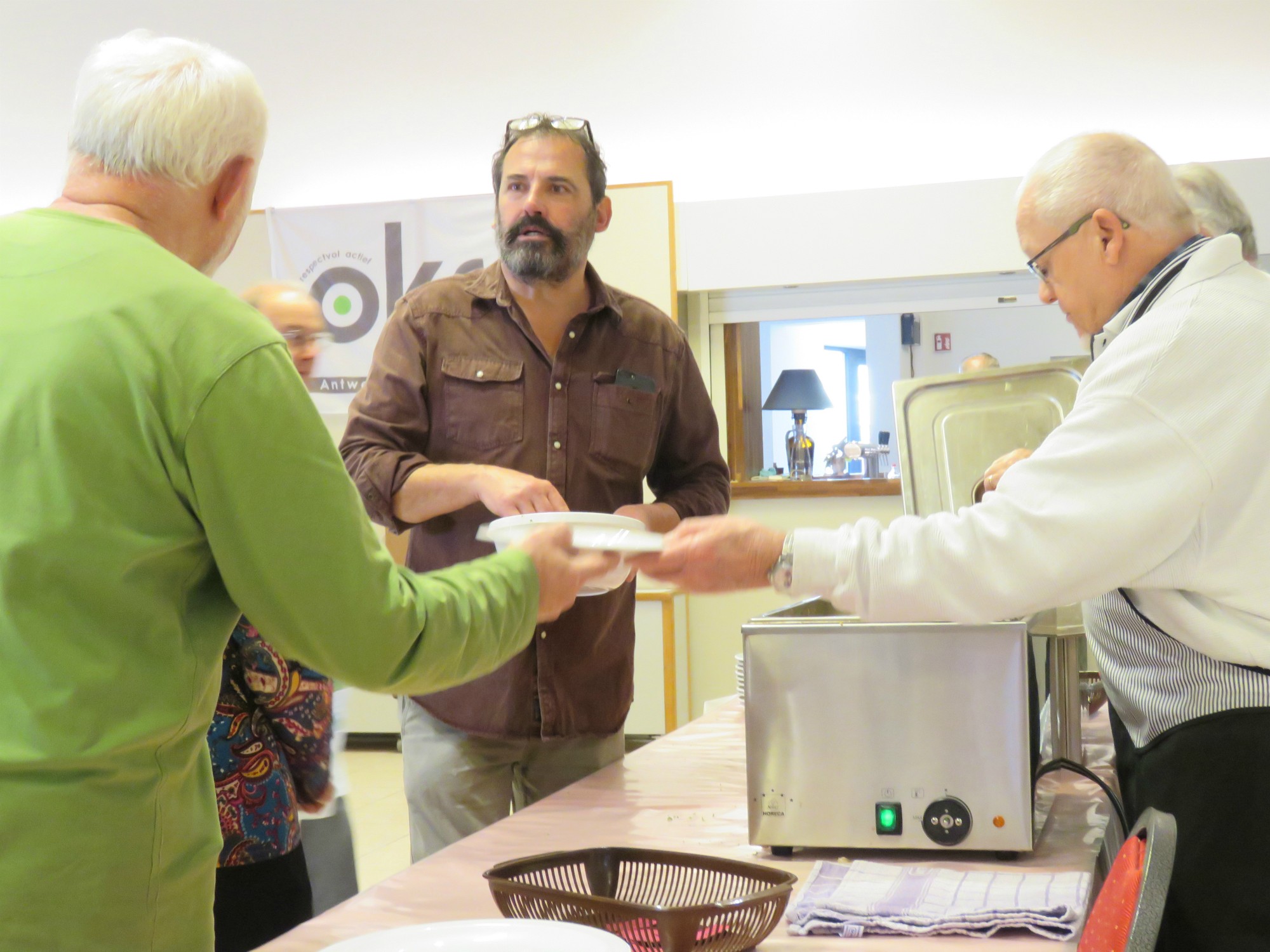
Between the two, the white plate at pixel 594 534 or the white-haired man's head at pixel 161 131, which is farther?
the white plate at pixel 594 534

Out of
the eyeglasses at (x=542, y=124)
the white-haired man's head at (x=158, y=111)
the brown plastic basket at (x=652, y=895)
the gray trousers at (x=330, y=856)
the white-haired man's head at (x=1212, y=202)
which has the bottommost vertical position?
the gray trousers at (x=330, y=856)

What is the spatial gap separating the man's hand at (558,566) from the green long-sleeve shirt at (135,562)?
25 cm

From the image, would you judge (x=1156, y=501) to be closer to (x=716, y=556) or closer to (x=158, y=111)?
(x=716, y=556)

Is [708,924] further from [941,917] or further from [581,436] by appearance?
[581,436]

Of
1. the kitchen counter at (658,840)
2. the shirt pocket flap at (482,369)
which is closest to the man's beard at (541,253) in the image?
the shirt pocket flap at (482,369)

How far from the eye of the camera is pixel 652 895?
3.97ft

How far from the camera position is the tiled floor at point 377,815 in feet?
12.3

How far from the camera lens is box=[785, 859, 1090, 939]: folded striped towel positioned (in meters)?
1.16

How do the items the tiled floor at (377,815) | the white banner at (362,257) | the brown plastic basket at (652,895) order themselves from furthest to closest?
the white banner at (362,257) → the tiled floor at (377,815) → the brown plastic basket at (652,895)

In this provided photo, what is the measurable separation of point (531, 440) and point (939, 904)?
1.13m

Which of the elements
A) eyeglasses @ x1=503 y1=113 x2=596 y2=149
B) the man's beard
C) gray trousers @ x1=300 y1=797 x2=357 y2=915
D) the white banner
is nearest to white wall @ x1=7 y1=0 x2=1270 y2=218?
the white banner

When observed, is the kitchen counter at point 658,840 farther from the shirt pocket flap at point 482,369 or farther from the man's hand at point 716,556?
the shirt pocket flap at point 482,369

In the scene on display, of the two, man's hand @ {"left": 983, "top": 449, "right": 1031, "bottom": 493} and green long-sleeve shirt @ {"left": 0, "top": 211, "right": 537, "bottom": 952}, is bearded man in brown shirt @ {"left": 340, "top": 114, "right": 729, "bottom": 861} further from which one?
green long-sleeve shirt @ {"left": 0, "top": 211, "right": 537, "bottom": 952}

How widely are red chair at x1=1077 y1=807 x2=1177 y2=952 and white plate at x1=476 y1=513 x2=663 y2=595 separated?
61cm
